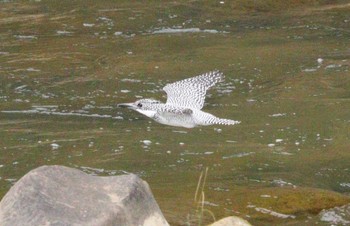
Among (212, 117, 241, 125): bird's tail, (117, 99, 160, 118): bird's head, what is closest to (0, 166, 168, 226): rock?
(212, 117, 241, 125): bird's tail

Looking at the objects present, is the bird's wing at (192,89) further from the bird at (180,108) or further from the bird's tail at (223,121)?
the bird's tail at (223,121)

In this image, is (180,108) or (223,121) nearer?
(223,121)

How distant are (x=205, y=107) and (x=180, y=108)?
556 millimetres

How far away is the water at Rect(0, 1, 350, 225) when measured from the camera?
20.4ft

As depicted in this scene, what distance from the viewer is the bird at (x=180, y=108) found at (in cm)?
768

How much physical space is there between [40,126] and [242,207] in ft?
8.55

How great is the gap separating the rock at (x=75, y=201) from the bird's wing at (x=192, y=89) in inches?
137

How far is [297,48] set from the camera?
10141 mm

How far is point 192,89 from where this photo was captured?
8406mm

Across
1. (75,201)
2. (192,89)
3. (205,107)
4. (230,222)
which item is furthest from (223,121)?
(75,201)

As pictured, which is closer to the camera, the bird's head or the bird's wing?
the bird's head

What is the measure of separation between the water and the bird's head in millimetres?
108

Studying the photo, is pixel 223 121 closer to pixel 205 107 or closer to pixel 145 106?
pixel 145 106

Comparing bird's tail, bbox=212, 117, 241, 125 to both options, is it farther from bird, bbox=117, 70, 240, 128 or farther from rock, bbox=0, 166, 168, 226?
rock, bbox=0, 166, 168, 226
